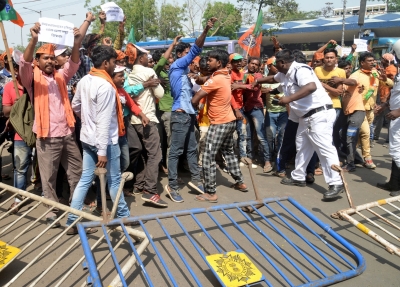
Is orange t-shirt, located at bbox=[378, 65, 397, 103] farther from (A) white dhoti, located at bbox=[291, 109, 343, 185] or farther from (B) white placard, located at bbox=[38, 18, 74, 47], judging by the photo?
(B) white placard, located at bbox=[38, 18, 74, 47]

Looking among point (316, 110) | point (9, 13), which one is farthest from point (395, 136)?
point (9, 13)

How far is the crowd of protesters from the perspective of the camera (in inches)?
128

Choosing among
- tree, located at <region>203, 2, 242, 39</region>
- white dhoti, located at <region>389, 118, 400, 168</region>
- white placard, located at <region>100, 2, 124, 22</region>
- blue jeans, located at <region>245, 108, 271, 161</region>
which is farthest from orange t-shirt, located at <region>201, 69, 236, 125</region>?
tree, located at <region>203, 2, 242, 39</region>

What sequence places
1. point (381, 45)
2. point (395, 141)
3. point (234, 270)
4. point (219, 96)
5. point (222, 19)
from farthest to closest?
point (222, 19) < point (381, 45) < point (395, 141) < point (219, 96) < point (234, 270)

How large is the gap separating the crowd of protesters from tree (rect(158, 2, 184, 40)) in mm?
24351

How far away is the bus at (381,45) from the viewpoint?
15.7m

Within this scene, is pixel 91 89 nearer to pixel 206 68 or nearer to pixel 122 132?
pixel 122 132

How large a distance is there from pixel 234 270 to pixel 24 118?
2.55 metres

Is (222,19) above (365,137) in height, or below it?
above

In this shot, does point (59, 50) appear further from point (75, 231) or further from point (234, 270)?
point (234, 270)

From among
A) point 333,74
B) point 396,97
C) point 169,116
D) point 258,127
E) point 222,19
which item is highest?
point 222,19

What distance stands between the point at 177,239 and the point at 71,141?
1.46m

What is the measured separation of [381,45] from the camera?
17938 millimetres

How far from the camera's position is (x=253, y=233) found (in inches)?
133
